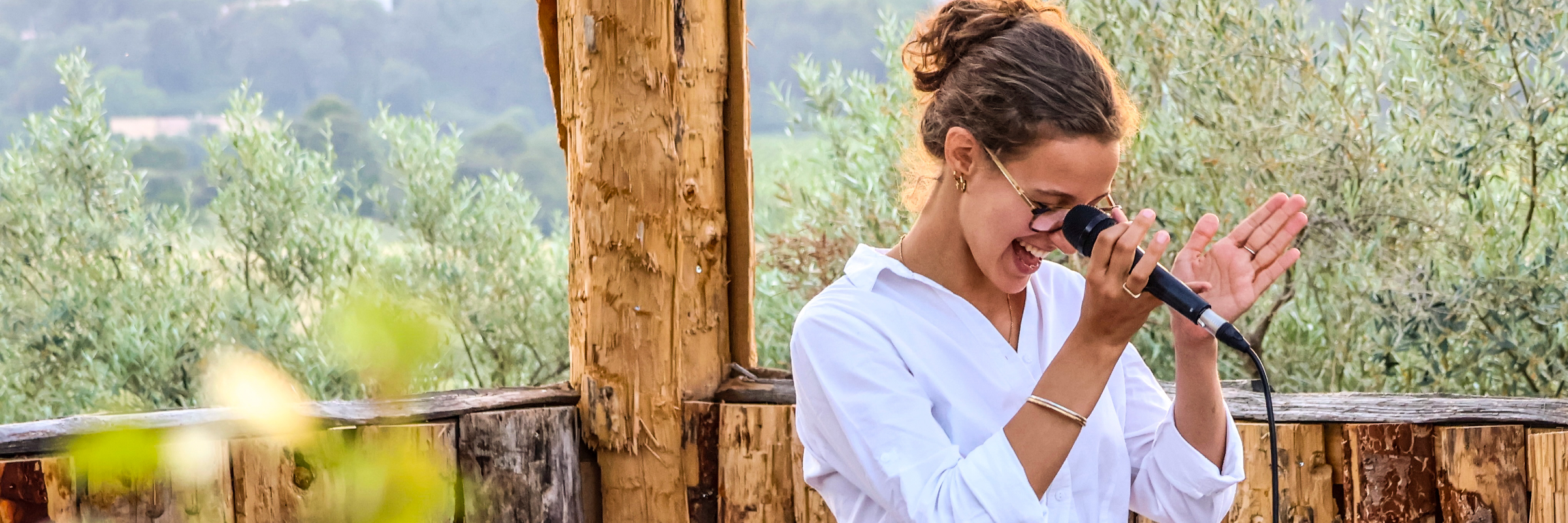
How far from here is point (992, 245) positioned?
4.10 ft

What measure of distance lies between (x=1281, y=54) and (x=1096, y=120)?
6.81 feet

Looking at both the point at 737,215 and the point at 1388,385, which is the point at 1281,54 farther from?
the point at 737,215

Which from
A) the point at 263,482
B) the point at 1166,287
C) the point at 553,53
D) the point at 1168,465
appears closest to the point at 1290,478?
the point at 1168,465

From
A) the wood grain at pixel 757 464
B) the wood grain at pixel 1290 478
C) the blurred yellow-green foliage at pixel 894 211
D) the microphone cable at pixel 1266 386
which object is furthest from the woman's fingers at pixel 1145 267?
the wood grain at pixel 757 464

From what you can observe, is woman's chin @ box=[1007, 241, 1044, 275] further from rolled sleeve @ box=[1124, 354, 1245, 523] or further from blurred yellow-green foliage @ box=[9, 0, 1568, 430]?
blurred yellow-green foliage @ box=[9, 0, 1568, 430]

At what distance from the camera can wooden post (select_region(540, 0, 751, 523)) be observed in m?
2.29

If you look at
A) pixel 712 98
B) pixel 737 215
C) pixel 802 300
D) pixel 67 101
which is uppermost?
pixel 67 101

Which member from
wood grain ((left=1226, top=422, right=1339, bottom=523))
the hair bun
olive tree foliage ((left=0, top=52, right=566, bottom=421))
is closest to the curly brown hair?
the hair bun

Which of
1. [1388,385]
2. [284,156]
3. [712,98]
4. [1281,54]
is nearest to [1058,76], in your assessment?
[712,98]

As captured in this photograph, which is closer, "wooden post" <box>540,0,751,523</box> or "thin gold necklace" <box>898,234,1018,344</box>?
"thin gold necklace" <box>898,234,1018,344</box>

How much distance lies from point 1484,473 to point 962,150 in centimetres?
124

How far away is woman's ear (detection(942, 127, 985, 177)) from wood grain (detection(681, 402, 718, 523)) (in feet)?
3.88

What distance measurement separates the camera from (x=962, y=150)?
128 cm

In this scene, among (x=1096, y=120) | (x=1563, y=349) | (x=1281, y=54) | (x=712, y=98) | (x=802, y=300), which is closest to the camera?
(x=1096, y=120)
